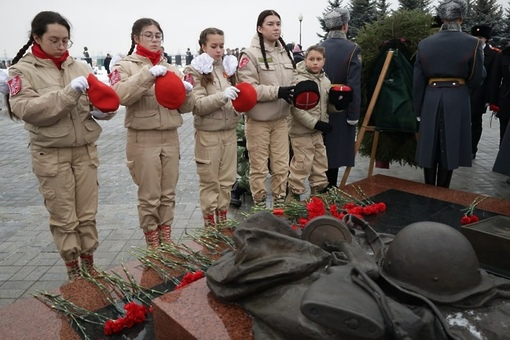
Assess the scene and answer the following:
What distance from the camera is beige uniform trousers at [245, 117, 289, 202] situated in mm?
4387

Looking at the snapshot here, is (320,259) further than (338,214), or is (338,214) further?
(338,214)

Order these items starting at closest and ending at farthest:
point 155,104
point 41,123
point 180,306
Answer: point 180,306 < point 41,123 < point 155,104

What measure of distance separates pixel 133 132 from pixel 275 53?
1.67 metres

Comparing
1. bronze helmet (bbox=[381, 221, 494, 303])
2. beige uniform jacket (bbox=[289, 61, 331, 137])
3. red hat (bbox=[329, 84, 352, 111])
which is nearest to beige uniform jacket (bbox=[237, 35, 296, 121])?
beige uniform jacket (bbox=[289, 61, 331, 137])

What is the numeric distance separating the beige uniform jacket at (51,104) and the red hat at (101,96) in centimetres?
8

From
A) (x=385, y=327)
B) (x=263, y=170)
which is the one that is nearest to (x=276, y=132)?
(x=263, y=170)

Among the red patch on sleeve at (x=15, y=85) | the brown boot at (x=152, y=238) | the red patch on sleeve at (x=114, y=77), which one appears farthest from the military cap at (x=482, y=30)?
the red patch on sleeve at (x=15, y=85)

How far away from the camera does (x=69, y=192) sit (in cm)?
312

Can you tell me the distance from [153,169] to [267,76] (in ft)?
4.94

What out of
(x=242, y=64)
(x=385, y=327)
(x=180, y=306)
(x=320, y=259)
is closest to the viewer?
(x=385, y=327)

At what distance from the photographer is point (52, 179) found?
9.99ft

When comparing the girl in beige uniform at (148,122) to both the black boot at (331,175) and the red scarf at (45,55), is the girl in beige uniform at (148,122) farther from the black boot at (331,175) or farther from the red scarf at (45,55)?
the black boot at (331,175)

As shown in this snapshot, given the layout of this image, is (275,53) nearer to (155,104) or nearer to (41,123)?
(155,104)

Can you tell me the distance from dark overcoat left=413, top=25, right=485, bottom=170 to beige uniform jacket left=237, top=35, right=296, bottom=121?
1.45 metres
